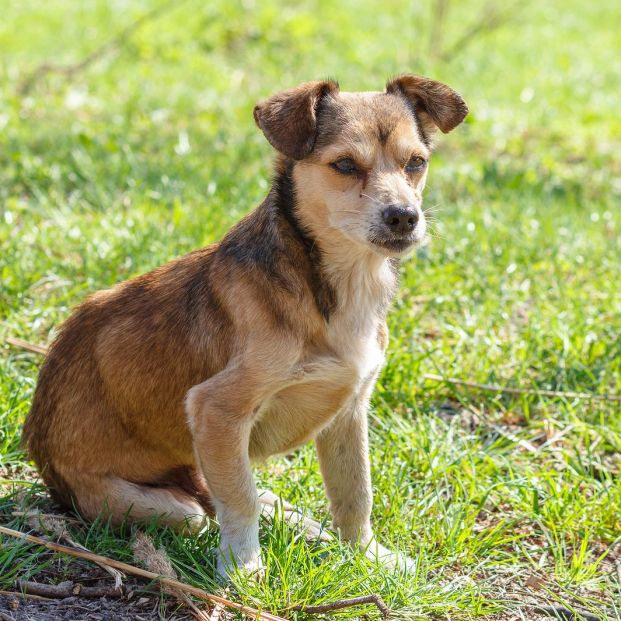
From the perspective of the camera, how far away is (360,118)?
3.52 metres

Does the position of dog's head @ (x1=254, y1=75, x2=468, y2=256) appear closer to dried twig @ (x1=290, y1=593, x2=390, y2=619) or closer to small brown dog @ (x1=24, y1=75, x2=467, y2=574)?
small brown dog @ (x1=24, y1=75, x2=467, y2=574)

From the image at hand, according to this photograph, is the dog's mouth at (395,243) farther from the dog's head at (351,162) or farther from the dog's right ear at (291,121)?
the dog's right ear at (291,121)

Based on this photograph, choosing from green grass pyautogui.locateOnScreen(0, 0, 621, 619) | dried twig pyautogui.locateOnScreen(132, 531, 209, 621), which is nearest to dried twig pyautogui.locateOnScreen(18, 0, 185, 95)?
green grass pyautogui.locateOnScreen(0, 0, 621, 619)

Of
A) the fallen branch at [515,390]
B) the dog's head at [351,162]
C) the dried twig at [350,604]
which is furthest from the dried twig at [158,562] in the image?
the fallen branch at [515,390]

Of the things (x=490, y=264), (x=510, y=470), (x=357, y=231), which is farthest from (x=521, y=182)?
(x=357, y=231)

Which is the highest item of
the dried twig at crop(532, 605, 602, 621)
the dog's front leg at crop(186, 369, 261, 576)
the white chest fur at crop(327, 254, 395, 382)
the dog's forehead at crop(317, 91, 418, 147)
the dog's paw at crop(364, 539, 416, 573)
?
the dog's forehead at crop(317, 91, 418, 147)

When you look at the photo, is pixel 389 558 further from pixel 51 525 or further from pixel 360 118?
pixel 360 118

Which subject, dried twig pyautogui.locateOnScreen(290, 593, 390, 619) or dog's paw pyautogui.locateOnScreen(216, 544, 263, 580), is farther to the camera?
dog's paw pyautogui.locateOnScreen(216, 544, 263, 580)

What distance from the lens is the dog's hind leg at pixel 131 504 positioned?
3.53m

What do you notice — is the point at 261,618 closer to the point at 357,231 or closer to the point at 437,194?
the point at 357,231

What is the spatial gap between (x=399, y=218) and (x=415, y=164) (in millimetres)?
374

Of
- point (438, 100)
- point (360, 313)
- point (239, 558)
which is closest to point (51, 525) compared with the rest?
point (239, 558)

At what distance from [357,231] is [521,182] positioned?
450cm

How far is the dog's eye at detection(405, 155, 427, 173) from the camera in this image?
357 cm
